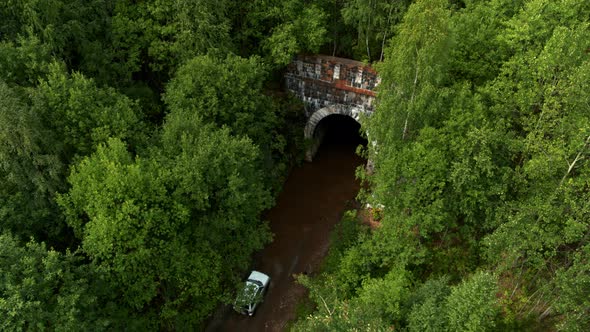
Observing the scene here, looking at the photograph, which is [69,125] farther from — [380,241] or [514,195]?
[514,195]

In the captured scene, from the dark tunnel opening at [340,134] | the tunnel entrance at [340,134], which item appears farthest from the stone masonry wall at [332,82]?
the dark tunnel opening at [340,134]

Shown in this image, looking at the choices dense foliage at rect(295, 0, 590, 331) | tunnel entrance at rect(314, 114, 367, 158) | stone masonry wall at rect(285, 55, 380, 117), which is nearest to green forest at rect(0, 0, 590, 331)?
dense foliage at rect(295, 0, 590, 331)

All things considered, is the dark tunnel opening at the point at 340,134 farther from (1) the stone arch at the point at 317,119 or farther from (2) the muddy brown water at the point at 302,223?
(1) the stone arch at the point at 317,119

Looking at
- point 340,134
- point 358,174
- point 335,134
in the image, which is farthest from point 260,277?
point 340,134

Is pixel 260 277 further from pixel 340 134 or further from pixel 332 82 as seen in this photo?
pixel 340 134

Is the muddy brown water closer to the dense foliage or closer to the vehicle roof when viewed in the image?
the vehicle roof

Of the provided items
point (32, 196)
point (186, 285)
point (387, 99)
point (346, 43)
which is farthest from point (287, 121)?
point (32, 196)
